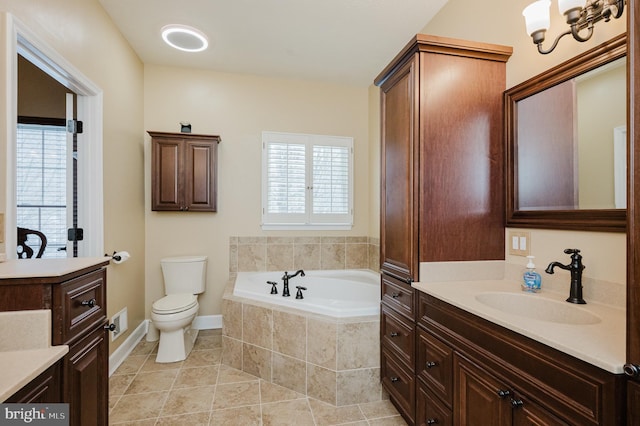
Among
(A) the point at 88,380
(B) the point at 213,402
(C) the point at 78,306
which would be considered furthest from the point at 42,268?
(B) the point at 213,402

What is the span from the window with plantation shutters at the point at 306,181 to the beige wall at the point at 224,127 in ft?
0.31

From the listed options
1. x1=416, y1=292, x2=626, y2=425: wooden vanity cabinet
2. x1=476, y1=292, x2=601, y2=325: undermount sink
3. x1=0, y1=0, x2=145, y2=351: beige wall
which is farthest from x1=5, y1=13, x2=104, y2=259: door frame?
x1=476, y1=292, x2=601, y2=325: undermount sink

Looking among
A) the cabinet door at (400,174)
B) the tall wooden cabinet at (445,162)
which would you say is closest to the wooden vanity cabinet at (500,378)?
the tall wooden cabinet at (445,162)

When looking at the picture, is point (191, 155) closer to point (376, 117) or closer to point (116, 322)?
point (116, 322)

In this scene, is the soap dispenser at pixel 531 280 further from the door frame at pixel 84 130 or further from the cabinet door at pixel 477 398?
the door frame at pixel 84 130

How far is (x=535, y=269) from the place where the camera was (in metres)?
1.52

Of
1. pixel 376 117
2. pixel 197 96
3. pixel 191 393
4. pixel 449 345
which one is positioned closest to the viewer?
pixel 449 345

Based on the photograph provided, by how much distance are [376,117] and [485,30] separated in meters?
1.64

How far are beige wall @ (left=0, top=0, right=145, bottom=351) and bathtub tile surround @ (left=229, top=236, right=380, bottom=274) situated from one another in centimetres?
97

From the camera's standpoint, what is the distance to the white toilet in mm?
2482

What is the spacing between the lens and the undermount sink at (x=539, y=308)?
1.18 metres

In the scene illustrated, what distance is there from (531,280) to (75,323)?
1954 millimetres

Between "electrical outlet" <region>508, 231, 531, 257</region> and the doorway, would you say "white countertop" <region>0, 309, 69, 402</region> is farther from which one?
the doorway

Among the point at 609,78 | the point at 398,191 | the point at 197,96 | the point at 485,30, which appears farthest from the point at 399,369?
the point at 197,96
